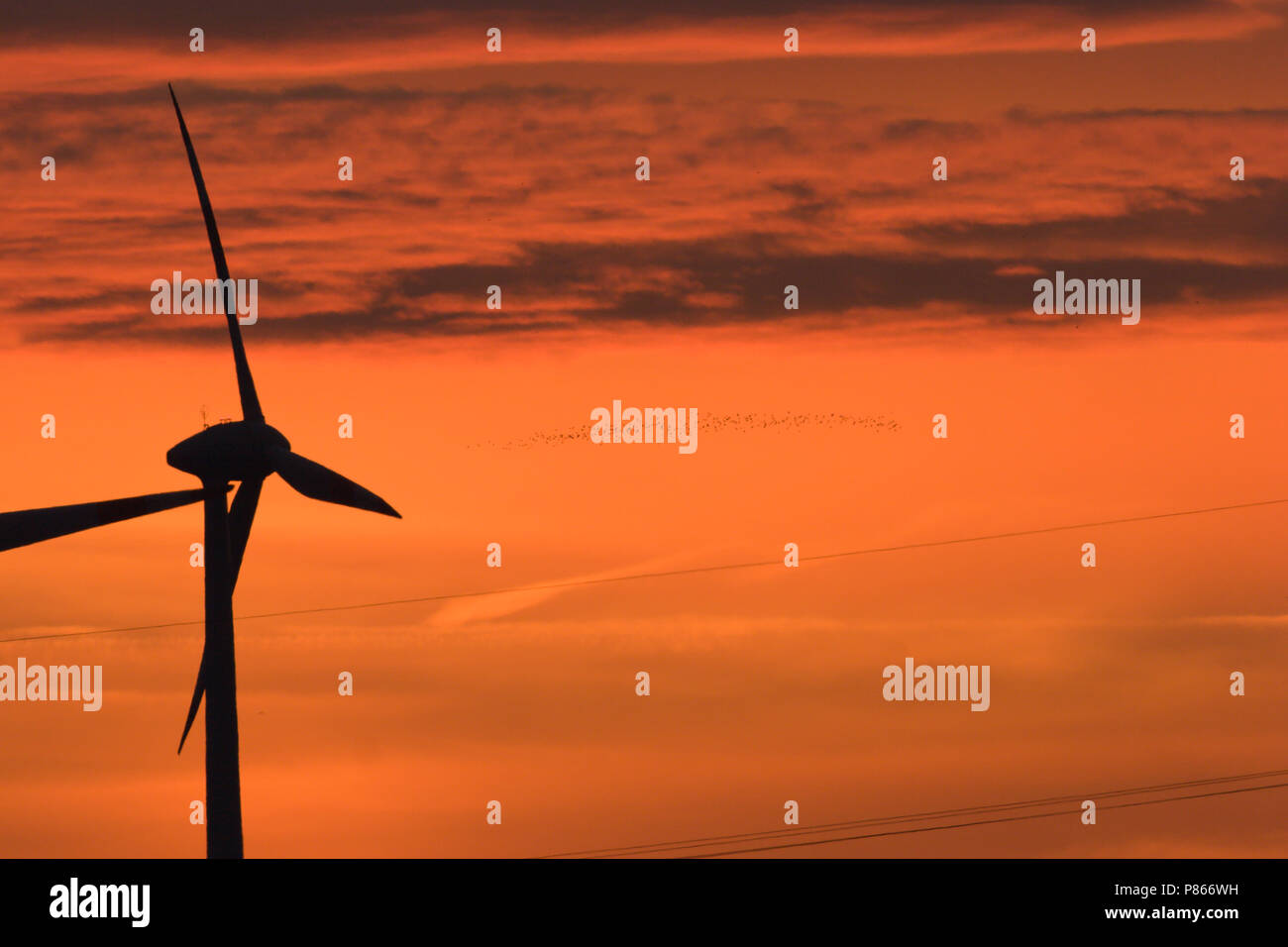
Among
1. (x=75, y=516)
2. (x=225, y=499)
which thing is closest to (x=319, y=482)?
(x=225, y=499)

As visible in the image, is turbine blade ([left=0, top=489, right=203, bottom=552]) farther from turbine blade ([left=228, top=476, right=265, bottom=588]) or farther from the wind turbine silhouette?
turbine blade ([left=228, top=476, right=265, bottom=588])

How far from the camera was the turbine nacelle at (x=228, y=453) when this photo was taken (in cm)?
9200

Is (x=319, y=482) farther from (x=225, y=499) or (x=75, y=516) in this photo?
(x=75, y=516)

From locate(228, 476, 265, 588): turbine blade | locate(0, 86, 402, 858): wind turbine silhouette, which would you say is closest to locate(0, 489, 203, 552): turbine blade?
locate(0, 86, 402, 858): wind turbine silhouette

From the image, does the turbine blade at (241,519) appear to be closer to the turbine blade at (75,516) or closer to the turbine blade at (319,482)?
the turbine blade at (319,482)
